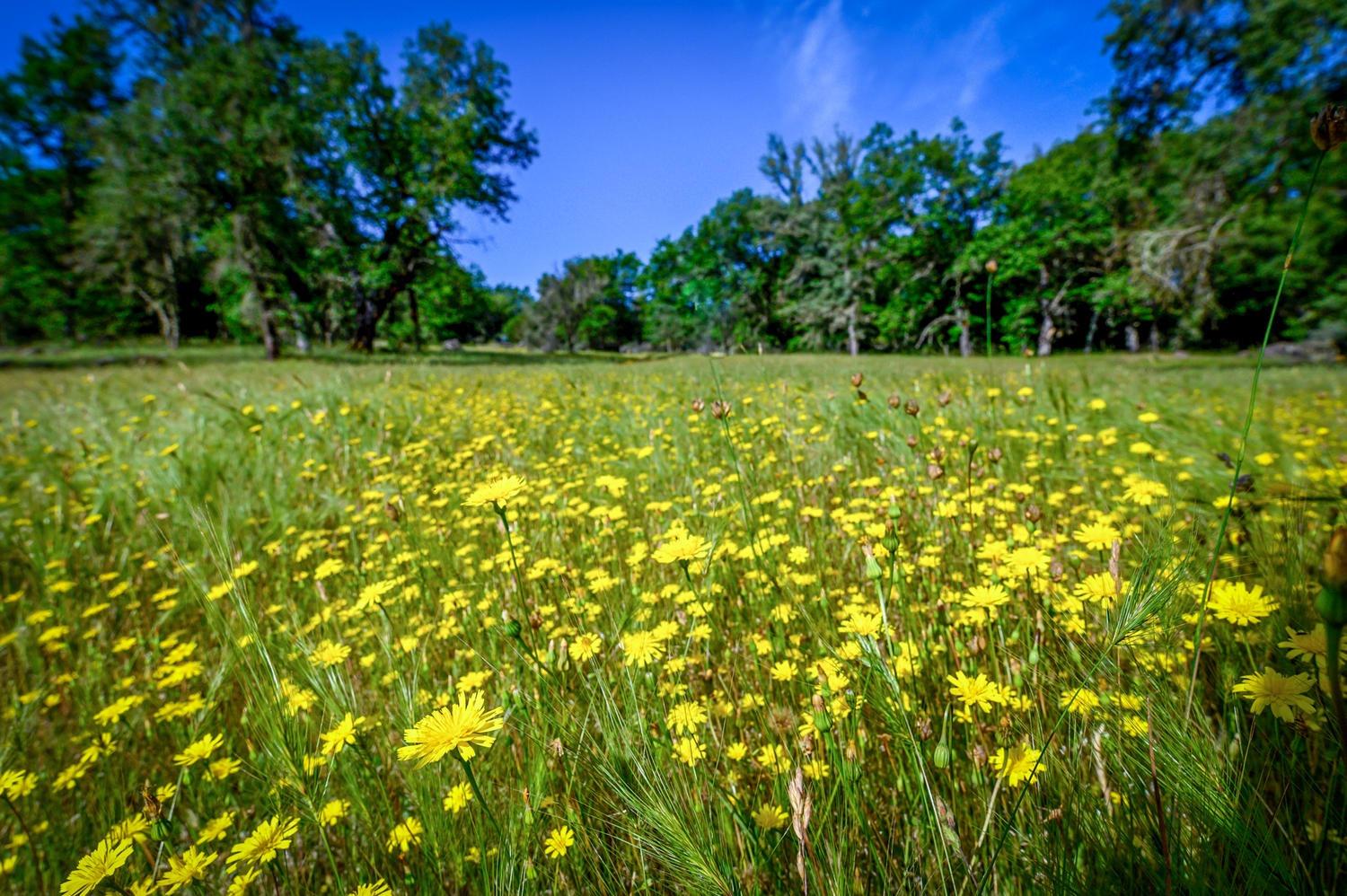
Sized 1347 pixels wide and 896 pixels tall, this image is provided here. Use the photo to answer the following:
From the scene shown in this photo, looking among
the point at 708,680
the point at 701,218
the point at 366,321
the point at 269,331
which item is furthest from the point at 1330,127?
the point at 701,218

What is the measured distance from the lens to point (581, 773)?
117 centimetres

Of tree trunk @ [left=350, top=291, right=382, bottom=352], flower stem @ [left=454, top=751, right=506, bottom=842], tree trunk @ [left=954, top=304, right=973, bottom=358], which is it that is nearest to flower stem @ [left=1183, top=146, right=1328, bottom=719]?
flower stem @ [left=454, top=751, right=506, bottom=842]

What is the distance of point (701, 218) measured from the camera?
3769 cm

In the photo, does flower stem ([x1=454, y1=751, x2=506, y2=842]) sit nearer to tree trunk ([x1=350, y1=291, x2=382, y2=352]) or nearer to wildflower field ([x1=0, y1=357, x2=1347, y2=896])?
wildflower field ([x1=0, y1=357, x2=1347, y2=896])

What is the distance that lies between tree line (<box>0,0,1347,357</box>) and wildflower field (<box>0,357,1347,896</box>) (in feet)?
2.87

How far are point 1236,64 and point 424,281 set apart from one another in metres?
26.7

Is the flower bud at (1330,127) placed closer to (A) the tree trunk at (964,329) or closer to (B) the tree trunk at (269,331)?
(A) the tree trunk at (964,329)

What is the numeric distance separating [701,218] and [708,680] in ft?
132

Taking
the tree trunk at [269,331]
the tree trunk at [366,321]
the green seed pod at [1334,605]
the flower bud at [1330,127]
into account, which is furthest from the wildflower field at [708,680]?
the tree trunk at [366,321]

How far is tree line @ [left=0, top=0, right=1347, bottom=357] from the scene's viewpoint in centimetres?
1029

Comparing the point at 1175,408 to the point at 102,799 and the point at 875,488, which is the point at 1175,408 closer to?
the point at 875,488

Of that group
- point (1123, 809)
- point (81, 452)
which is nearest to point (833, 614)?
point (1123, 809)

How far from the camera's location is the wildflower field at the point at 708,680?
807 mm

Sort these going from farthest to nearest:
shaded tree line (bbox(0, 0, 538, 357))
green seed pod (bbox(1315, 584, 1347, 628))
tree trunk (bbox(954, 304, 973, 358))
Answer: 1. shaded tree line (bbox(0, 0, 538, 357))
2. tree trunk (bbox(954, 304, 973, 358))
3. green seed pod (bbox(1315, 584, 1347, 628))
